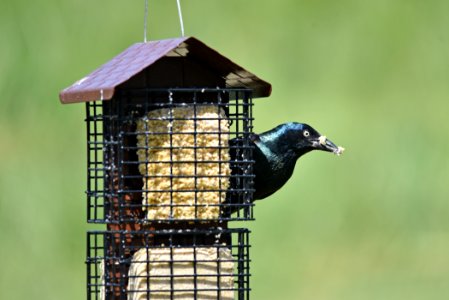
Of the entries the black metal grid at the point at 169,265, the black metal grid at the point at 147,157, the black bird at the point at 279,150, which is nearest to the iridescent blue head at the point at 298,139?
the black bird at the point at 279,150

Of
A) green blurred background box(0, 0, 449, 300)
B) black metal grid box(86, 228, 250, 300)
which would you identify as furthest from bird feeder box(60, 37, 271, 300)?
green blurred background box(0, 0, 449, 300)

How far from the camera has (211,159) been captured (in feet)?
20.7

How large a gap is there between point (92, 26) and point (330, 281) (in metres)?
3.15

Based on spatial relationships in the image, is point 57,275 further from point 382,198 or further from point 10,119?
point 382,198

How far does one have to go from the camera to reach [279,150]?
7078mm

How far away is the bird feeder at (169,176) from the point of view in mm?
6223

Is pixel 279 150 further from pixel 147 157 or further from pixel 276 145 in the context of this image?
pixel 147 157

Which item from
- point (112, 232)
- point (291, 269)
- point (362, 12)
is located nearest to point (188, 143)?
point (112, 232)

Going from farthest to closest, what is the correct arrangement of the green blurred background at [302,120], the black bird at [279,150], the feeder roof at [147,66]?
the green blurred background at [302,120] < the black bird at [279,150] < the feeder roof at [147,66]

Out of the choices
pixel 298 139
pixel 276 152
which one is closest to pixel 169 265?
Result: pixel 276 152

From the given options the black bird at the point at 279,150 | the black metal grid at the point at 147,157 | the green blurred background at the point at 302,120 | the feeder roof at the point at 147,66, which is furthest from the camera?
the green blurred background at the point at 302,120

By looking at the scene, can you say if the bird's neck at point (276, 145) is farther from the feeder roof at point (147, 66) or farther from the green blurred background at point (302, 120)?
the green blurred background at point (302, 120)

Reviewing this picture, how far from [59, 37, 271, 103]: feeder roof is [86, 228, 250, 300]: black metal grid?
0.68 metres

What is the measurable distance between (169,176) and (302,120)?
6126mm
